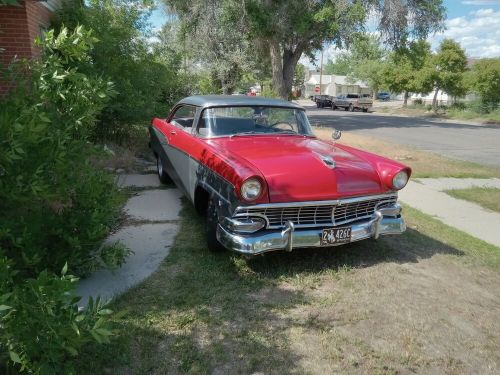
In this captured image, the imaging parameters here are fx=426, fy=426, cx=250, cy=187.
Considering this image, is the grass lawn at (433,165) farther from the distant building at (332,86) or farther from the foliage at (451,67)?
the distant building at (332,86)

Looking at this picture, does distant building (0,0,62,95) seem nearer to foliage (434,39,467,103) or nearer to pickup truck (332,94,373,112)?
foliage (434,39,467,103)

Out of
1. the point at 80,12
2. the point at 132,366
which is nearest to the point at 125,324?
the point at 132,366

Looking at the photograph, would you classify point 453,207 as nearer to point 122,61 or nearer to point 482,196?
point 482,196

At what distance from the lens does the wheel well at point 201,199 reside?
4627 mm

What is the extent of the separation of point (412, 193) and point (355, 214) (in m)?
3.75

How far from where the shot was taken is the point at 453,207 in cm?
661

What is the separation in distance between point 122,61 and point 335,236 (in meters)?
6.55

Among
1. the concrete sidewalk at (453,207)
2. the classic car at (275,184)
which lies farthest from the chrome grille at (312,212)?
the concrete sidewalk at (453,207)

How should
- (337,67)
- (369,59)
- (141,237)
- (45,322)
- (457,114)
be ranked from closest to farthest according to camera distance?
(45,322), (141,237), (457,114), (369,59), (337,67)

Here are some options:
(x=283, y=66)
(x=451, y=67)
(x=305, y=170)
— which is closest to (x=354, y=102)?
(x=451, y=67)

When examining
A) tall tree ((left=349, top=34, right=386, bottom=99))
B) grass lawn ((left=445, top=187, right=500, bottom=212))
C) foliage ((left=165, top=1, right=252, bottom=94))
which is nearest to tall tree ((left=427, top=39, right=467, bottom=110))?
tall tree ((left=349, top=34, right=386, bottom=99))

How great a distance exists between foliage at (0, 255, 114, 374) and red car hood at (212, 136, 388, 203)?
1.98 metres

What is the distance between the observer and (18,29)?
6375 millimetres

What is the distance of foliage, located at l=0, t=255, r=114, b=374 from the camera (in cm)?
186
